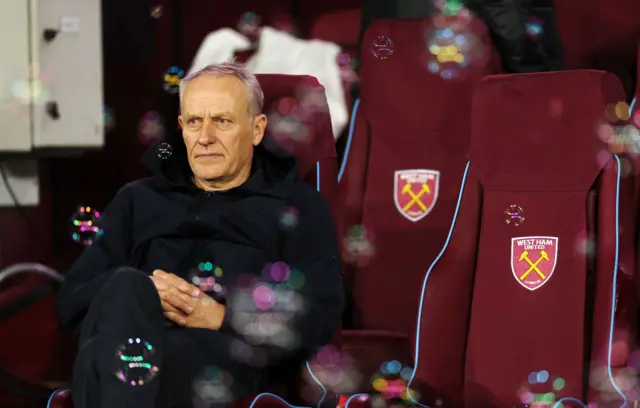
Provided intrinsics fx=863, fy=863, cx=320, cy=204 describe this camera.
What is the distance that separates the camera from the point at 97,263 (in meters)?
1.81

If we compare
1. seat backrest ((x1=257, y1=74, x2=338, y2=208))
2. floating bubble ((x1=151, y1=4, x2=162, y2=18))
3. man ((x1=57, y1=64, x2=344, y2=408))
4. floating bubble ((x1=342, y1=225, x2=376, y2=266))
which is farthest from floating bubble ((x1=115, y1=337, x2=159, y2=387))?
floating bubble ((x1=151, y1=4, x2=162, y2=18))

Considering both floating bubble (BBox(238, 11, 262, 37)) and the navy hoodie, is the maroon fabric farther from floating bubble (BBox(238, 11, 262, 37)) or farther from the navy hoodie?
the navy hoodie

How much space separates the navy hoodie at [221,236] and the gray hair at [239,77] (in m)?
0.11

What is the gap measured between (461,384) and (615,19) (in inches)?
46.5

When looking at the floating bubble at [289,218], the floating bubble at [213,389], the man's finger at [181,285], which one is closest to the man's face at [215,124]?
the floating bubble at [289,218]

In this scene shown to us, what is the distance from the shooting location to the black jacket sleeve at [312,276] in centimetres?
169

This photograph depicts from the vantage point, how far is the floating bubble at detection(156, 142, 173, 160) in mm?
1904

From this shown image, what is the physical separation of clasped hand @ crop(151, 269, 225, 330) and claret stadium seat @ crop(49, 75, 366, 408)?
0.46 m

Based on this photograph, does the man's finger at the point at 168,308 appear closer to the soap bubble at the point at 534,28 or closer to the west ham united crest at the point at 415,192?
the west ham united crest at the point at 415,192

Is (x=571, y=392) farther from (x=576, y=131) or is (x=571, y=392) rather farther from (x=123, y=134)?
(x=123, y=134)

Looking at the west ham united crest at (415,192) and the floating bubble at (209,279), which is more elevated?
the west ham united crest at (415,192)

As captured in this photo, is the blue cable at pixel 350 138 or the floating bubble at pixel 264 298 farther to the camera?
the blue cable at pixel 350 138

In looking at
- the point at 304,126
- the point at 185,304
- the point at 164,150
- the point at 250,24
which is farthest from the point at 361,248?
the point at 250,24

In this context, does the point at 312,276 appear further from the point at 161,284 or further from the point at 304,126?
the point at 304,126
